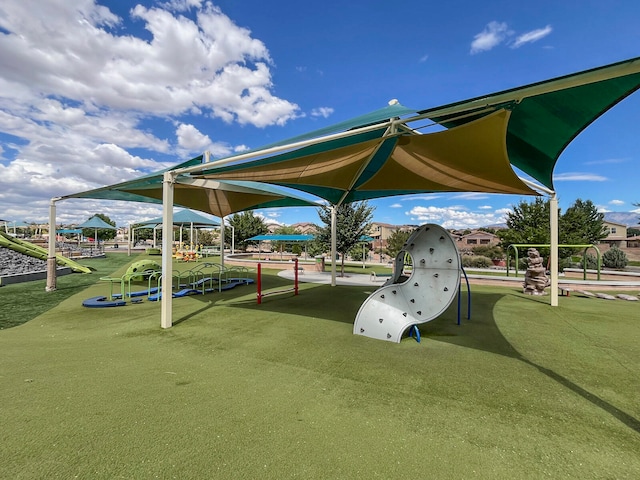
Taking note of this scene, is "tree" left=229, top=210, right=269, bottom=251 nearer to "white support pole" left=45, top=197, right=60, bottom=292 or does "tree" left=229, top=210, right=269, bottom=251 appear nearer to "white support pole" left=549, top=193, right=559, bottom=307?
"white support pole" left=45, top=197, right=60, bottom=292

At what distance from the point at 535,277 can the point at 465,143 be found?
25.2ft

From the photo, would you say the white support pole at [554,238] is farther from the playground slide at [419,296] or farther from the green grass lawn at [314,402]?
the playground slide at [419,296]

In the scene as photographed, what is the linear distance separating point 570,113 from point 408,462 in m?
4.46

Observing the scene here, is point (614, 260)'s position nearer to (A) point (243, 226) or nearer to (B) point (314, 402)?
(B) point (314, 402)

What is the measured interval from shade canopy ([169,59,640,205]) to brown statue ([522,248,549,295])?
4094 mm

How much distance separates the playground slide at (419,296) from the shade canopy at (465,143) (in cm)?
155

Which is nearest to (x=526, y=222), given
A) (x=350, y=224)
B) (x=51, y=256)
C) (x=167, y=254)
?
(x=350, y=224)

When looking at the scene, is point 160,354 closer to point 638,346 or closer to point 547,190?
point 638,346

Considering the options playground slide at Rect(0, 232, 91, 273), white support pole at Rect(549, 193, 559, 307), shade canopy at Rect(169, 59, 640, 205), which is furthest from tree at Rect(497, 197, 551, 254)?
playground slide at Rect(0, 232, 91, 273)

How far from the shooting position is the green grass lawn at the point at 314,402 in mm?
2230

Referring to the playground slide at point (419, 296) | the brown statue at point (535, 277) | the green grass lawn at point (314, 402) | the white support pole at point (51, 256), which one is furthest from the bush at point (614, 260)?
the white support pole at point (51, 256)

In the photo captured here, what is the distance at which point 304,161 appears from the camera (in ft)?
17.8

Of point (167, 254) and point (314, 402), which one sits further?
point (167, 254)

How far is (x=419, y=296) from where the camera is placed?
220 inches
